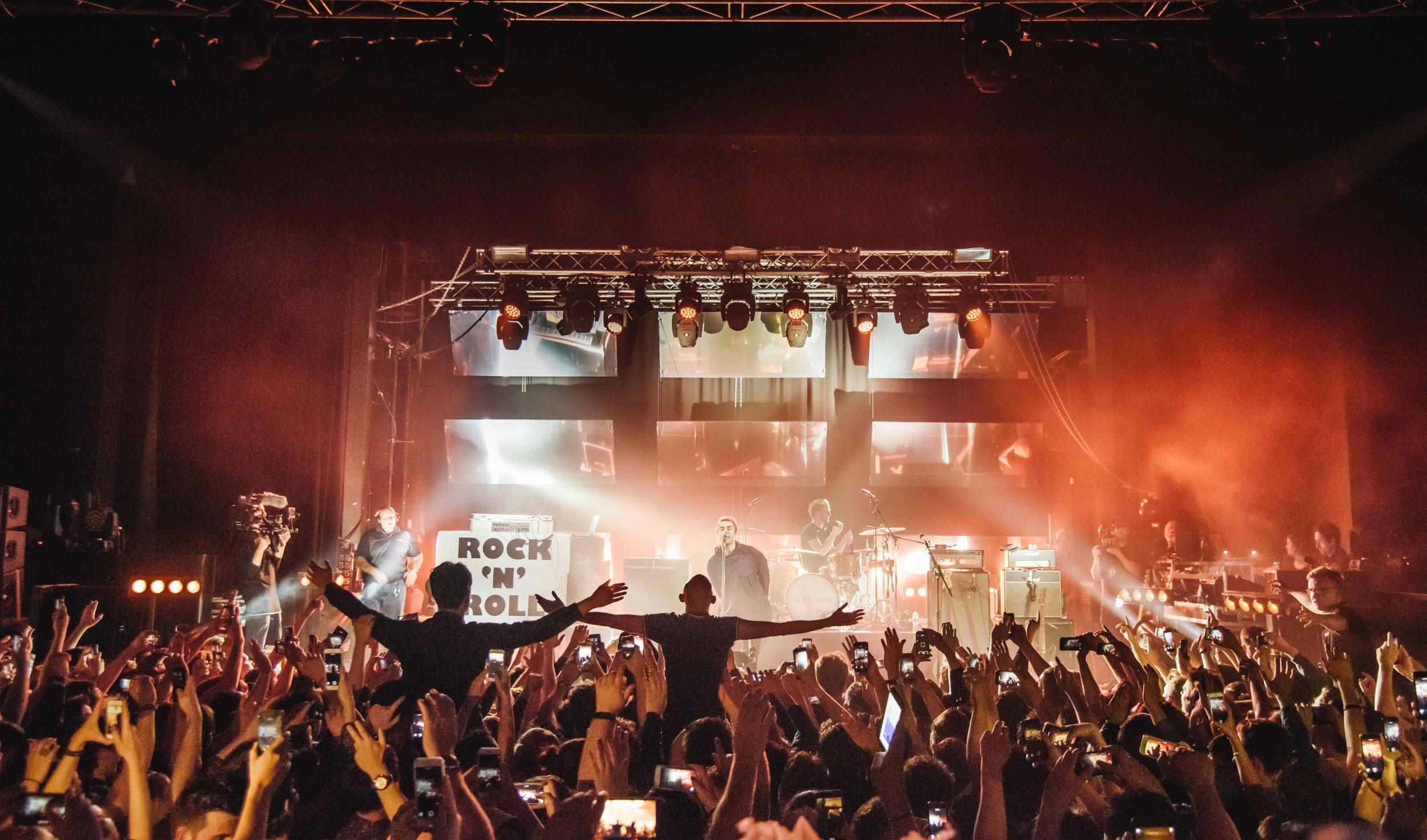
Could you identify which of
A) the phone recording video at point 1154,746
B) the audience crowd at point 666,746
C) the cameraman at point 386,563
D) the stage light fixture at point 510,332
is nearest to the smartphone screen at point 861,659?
the audience crowd at point 666,746

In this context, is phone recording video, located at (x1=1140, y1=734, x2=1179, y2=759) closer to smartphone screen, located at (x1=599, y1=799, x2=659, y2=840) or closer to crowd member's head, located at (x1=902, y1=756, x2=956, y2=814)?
crowd member's head, located at (x1=902, y1=756, x2=956, y2=814)

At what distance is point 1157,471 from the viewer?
10.7 metres

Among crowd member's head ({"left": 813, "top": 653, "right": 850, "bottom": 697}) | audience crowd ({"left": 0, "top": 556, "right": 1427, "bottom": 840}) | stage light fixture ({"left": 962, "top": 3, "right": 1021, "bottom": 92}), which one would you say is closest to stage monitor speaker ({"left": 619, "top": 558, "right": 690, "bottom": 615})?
crowd member's head ({"left": 813, "top": 653, "right": 850, "bottom": 697})

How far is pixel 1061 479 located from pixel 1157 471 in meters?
2.13

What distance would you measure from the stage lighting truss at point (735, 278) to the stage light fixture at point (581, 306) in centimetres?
8

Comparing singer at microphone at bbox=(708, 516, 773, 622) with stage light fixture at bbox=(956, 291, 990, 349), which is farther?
stage light fixture at bbox=(956, 291, 990, 349)

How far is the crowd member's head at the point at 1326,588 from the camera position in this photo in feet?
15.0

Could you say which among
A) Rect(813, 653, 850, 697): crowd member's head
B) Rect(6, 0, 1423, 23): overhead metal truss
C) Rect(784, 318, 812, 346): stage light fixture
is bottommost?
Rect(813, 653, 850, 697): crowd member's head

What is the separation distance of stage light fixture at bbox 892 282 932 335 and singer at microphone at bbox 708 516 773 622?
118 inches

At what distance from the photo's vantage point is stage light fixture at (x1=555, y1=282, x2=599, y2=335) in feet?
33.1

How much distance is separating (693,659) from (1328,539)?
23.3 feet

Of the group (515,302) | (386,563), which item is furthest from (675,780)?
(515,302)

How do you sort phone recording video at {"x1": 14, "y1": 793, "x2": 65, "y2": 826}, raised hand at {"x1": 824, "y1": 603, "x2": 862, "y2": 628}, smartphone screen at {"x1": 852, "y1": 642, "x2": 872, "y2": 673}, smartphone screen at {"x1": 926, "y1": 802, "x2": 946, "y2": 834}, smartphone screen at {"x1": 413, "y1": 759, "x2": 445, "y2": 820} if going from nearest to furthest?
phone recording video at {"x1": 14, "y1": 793, "x2": 65, "y2": 826}
smartphone screen at {"x1": 413, "y1": 759, "x2": 445, "y2": 820}
smartphone screen at {"x1": 926, "y1": 802, "x2": 946, "y2": 834}
smartphone screen at {"x1": 852, "y1": 642, "x2": 872, "y2": 673}
raised hand at {"x1": 824, "y1": 603, "x2": 862, "y2": 628}

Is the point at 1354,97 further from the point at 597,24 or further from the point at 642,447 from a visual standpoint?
the point at 642,447
